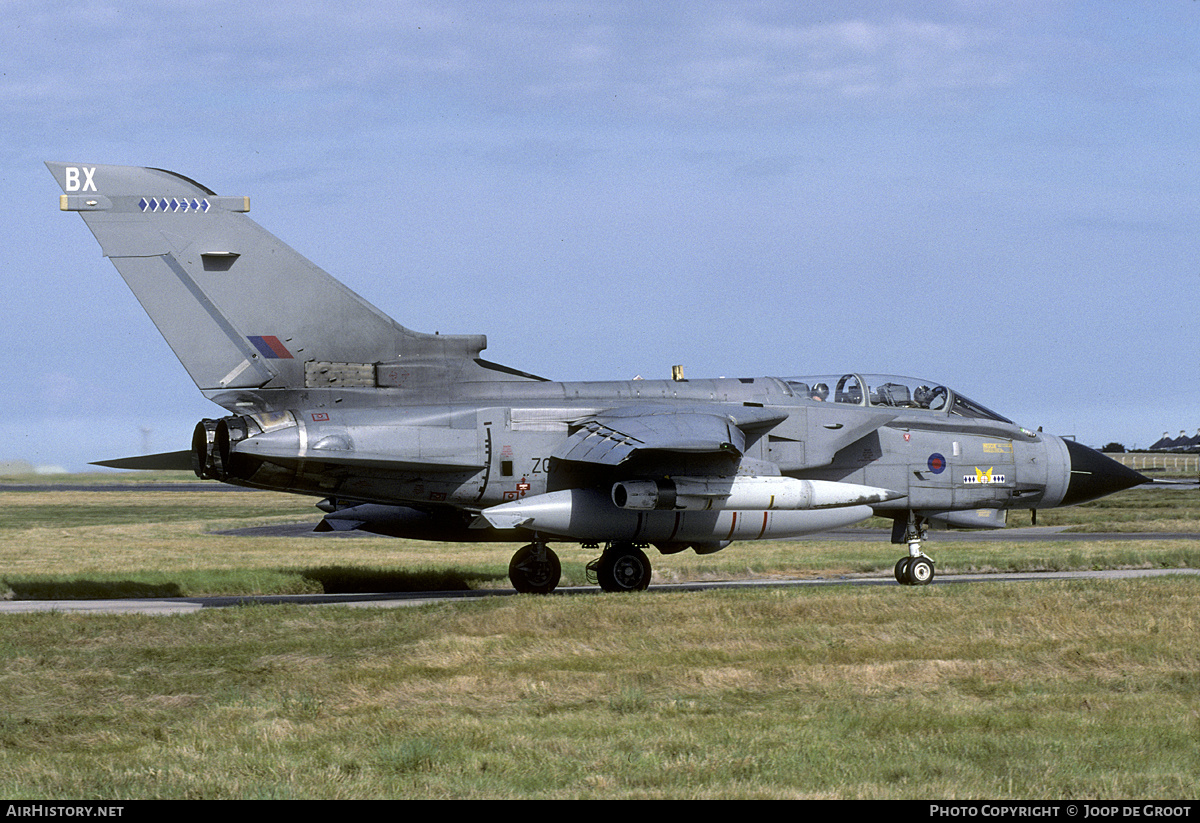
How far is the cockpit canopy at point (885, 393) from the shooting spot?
20.1 meters

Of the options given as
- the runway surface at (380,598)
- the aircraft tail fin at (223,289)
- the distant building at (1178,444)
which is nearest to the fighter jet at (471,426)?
the aircraft tail fin at (223,289)

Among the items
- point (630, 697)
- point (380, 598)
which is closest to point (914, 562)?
point (380, 598)

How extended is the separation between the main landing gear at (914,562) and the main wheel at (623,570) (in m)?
4.10

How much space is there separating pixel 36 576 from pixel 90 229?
29.8ft

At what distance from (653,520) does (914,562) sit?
4.57 m

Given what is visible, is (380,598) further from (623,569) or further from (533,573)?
(623,569)

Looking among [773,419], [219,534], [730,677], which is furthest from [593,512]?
[219,534]

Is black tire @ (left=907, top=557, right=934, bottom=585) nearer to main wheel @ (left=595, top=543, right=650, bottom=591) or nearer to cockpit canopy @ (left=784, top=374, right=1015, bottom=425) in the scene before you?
cockpit canopy @ (left=784, top=374, right=1015, bottom=425)

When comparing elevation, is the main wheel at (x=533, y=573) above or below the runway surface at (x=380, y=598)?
above

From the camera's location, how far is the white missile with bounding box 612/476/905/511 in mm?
17766

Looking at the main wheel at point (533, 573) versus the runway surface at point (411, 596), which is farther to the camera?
the main wheel at point (533, 573)

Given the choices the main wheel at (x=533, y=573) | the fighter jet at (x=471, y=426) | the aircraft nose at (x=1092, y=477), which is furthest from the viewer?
the aircraft nose at (x=1092, y=477)

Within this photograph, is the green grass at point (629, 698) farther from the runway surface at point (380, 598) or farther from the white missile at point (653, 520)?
the runway surface at point (380, 598)
